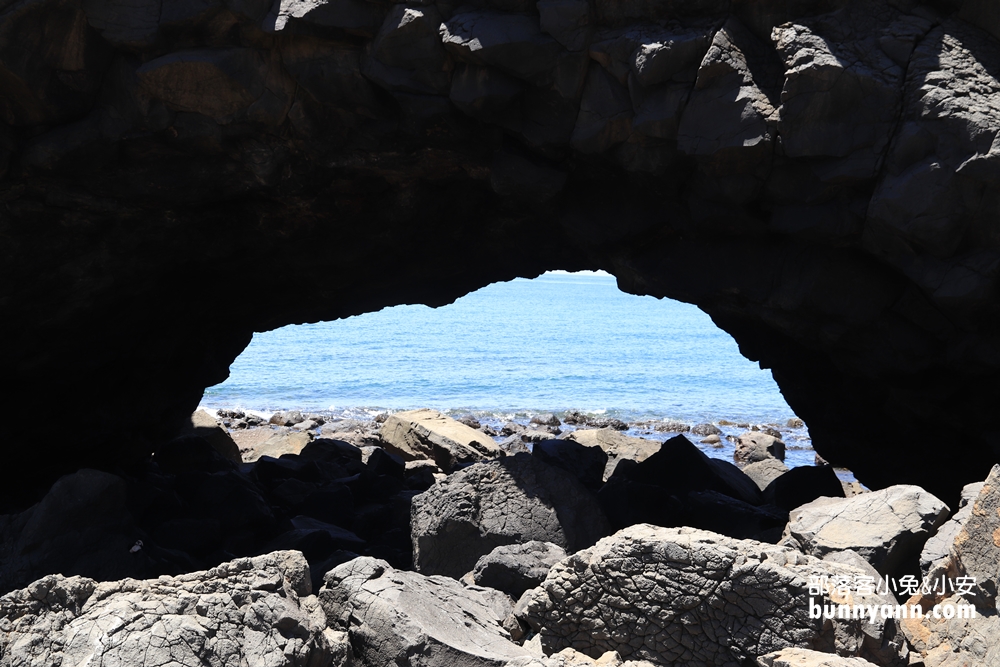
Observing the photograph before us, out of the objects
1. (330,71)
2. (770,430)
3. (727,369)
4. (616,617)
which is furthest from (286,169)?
(727,369)

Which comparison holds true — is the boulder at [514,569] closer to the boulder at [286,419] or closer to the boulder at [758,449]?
the boulder at [758,449]

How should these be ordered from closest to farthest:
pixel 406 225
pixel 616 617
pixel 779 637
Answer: pixel 779 637, pixel 616 617, pixel 406 225

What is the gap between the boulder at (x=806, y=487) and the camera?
811 centimetres

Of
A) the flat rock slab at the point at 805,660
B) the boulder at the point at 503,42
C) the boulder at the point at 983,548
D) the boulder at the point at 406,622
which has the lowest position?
the boulder at the point at 406,622

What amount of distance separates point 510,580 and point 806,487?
13.1ft

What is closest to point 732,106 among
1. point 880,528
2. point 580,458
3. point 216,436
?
point 880,528

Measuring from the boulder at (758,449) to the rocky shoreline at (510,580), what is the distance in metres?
7.41

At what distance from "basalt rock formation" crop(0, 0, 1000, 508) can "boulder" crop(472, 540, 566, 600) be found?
2682 mm

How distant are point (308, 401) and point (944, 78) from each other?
839 inches

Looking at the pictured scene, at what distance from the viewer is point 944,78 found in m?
5.48

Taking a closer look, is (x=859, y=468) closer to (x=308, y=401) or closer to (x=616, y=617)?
(x=616, y=617)

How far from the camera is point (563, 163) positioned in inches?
270

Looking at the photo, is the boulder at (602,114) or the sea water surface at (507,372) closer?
the boulder at (602,114)

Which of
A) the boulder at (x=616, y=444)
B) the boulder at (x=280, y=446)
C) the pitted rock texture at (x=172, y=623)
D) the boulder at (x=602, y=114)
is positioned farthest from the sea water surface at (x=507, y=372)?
the pitted rock texture at (x=172, y=623)
